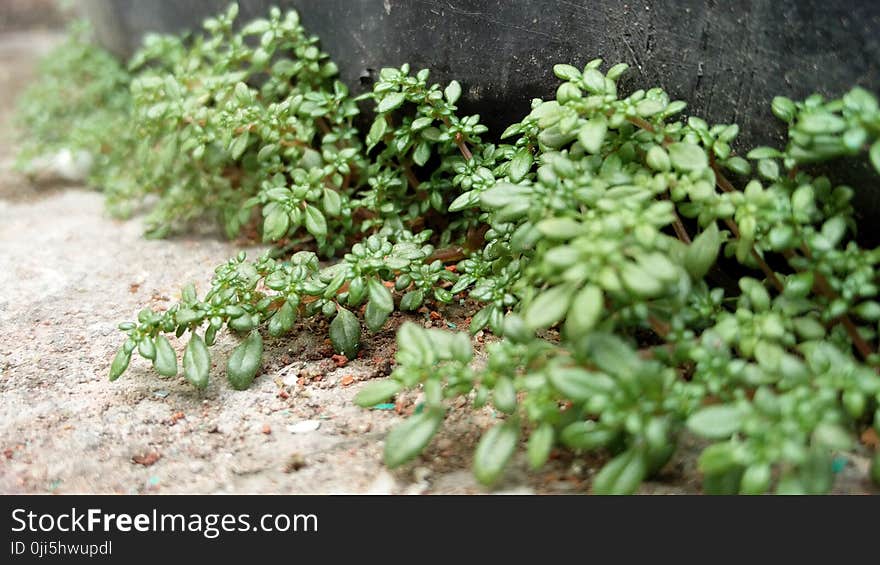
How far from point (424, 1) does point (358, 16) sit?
0.98 feet

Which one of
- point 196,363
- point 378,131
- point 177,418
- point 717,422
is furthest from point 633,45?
point 177,418

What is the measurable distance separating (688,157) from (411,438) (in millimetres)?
870

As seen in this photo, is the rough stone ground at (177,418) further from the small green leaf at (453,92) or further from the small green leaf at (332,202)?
the small green leaf at (453,92)

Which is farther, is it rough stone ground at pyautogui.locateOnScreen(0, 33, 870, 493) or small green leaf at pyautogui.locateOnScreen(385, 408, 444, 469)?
rough stone ground at pyautogui.locateOnScreen(0, 33, 870, 493)

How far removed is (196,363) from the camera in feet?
6.86

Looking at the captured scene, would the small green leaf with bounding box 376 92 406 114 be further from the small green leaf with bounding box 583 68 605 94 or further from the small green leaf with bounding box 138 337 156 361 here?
the small green leaf with bounding box 138 337 156 361

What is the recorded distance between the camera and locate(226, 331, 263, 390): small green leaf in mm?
2170

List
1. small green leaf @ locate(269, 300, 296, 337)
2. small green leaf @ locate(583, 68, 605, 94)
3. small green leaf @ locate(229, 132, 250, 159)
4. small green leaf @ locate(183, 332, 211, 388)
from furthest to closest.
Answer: small green leaf @ locate(229, 132, 250, 159), small green leaf @ locate(269, 300, 296, 337), small green leaf @ locate(183, 332, 211, 388), small green leaf @ locate(583, 68, 605, 94)

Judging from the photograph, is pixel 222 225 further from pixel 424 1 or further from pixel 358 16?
pixel 424 1

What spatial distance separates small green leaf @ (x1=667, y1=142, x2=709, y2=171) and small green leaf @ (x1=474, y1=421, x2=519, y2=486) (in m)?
0.69

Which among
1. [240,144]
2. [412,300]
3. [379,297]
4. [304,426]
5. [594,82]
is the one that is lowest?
[304,426]

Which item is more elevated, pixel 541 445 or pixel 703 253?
pixel 703 253

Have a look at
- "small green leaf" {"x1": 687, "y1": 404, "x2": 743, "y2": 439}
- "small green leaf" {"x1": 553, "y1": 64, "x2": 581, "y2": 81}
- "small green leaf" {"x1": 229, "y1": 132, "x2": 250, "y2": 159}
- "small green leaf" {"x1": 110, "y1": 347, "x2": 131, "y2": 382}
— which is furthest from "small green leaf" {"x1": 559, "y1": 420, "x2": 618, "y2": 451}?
"small green leaf" {"x1": 229, "y1": 132, "x2": 250, "y2": 159}

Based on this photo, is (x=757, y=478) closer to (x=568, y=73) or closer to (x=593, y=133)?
(x=593, y=133)
